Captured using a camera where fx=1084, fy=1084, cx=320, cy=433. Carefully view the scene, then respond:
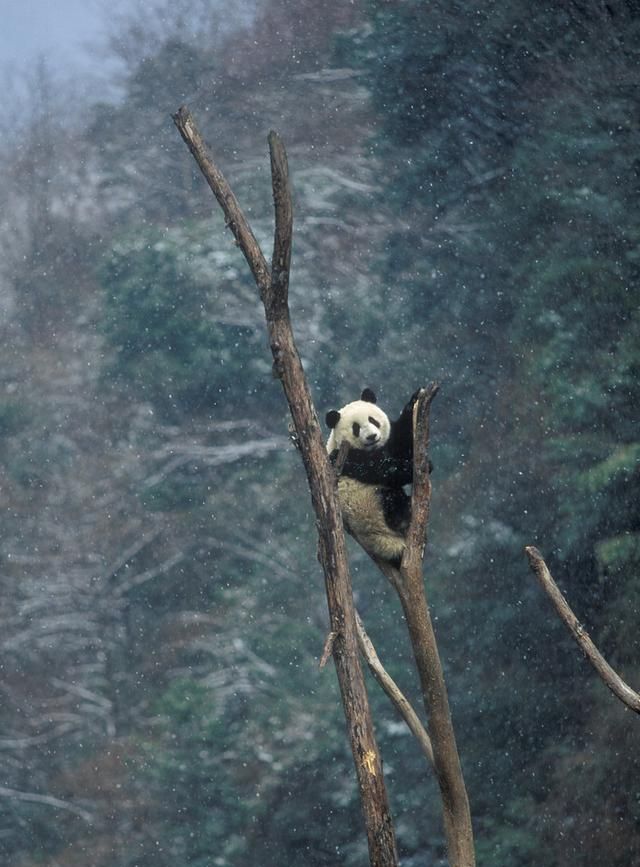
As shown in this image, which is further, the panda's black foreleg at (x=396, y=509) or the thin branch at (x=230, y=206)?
the panda's black foreleg at (x=396, y=509)

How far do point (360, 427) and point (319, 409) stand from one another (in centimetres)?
414

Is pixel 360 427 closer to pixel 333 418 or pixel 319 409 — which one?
pixel 333 418

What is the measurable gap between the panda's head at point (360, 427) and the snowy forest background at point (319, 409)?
13.1 feet

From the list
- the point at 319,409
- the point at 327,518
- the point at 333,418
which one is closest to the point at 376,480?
the point at 333,418

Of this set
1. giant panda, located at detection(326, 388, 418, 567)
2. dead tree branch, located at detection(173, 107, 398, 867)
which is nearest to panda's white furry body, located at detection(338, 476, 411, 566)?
giant panda, located at detection(326, 388, 418, 567)

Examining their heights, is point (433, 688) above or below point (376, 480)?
below

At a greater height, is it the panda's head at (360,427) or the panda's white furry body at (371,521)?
the panda's head at (360,427)

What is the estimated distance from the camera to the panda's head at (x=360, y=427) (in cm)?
292

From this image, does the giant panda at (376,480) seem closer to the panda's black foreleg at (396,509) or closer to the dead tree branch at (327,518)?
the panda's black foreleg at (396,509)

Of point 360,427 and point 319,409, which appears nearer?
point 360,427

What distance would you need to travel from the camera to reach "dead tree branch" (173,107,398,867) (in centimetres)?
238

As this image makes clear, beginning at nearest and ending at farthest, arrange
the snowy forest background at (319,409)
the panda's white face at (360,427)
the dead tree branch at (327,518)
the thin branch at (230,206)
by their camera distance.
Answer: the dead tree branch at (327,518)
the thin branch at (230,206)
the panda's white face at (360,427)
the snowy forest background at (319,409)

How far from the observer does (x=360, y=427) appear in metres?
2.93

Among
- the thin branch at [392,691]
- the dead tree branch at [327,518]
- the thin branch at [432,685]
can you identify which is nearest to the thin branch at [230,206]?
the dead tree branch at [327,518]
